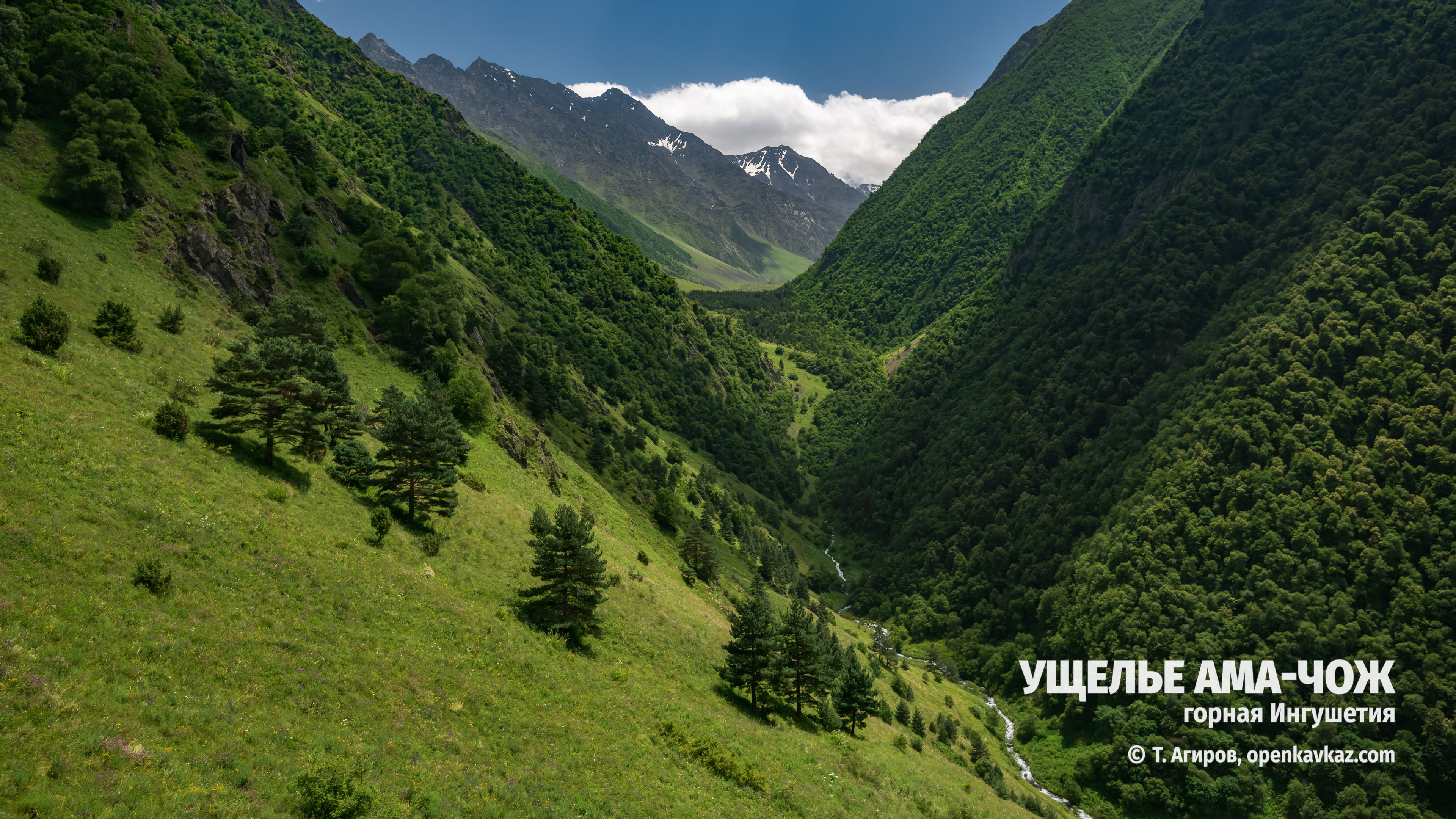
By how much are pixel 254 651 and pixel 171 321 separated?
32310 millimetres

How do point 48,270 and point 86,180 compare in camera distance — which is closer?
point 48,270

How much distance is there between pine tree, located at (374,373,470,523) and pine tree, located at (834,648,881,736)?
34067 mm

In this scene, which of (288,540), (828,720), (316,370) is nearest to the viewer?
(288,540)

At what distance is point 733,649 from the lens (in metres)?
41.4

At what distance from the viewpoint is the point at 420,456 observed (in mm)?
38656

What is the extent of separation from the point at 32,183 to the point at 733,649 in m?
59.9

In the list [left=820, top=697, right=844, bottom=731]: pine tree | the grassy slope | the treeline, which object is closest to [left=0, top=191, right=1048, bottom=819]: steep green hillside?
the grassy slope

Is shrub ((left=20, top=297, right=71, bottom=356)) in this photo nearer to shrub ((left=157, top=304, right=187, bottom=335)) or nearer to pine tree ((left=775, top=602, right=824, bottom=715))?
shrub ((left=157, top=304, right=187, bottom=335))

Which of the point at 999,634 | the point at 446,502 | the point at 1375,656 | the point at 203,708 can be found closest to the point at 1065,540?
the point at 999,634

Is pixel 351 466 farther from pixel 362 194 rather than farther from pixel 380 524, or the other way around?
pixel 362 194

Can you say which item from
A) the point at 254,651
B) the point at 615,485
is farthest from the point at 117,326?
the point at 615,485

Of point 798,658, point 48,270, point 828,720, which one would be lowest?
point 828,720

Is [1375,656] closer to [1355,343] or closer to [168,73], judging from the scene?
[1355,343]

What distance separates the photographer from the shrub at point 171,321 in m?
40.7
